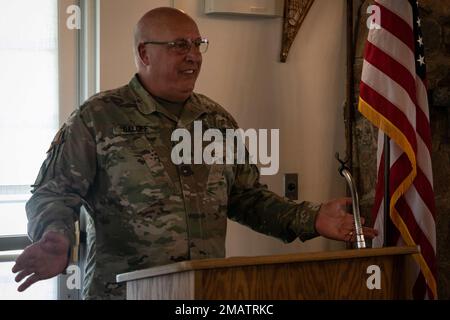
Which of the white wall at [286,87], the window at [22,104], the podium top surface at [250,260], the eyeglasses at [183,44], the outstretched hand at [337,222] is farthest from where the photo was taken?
the white wall at [286,87]

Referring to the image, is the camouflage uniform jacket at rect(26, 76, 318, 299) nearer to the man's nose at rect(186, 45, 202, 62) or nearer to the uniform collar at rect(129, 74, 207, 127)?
the uniform collar at rect(129, 74, 207, 127)

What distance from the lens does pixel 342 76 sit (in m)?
3.31

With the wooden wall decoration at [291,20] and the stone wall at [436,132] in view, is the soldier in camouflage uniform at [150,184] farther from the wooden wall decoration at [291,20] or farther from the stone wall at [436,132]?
the stone wall at [436,132]

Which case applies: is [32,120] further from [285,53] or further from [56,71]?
[285,53]

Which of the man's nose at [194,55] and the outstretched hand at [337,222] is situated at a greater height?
the man's nose at [194,55]

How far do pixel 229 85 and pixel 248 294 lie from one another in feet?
5.00

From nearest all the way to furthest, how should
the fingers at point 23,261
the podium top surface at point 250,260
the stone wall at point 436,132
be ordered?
the podium top surface at point 250,260 < the fingers at point 23,261 < the stone wall at point 436,132

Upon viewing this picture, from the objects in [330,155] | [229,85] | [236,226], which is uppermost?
[229,85]

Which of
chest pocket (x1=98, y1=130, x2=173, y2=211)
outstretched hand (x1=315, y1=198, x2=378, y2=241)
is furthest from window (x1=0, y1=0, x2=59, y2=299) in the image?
outstretched hand (x1=315, y1=198, x2=378, y2=241)

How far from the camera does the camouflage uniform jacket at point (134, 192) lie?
2.26 meters

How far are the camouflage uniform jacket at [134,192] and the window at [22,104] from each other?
58 centimetres

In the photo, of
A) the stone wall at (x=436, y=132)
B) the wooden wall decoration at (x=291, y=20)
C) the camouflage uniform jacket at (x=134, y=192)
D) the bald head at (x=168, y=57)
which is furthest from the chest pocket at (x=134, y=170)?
the stone wall at (x=436, y=132)

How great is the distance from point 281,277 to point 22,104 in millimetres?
1465
